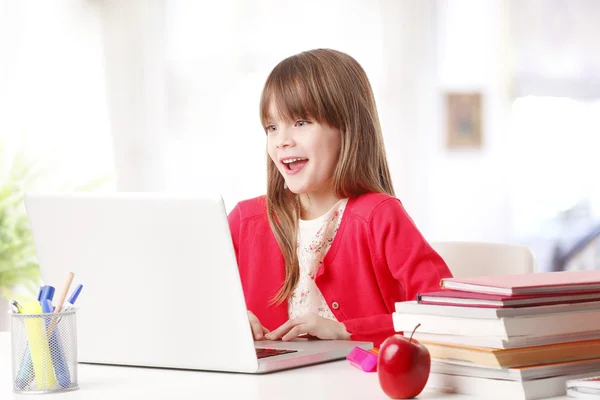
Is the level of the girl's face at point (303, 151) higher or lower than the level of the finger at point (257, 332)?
higher

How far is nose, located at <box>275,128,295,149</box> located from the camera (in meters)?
1.85

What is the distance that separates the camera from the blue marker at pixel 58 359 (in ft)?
3.80

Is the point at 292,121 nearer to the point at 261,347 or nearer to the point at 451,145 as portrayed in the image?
the point at 261,347

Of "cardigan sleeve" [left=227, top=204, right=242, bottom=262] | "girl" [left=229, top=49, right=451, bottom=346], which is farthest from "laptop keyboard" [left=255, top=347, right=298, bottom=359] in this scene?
"cardigan sleeve" [left=227, top=204, right=242, bottom=262]

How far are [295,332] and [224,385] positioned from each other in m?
0.38

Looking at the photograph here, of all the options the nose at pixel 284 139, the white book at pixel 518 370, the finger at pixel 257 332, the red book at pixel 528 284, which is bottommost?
the finger at pixel 257 332

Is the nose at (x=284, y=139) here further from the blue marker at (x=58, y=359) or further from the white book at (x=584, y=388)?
the white book at (x=584, y=388)

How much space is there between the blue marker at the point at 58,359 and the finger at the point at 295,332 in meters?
0.44

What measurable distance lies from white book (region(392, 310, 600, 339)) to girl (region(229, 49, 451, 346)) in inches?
23.5

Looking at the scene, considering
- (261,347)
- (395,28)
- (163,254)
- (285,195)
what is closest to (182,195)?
(163,254)

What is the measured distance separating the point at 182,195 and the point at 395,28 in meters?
3.20

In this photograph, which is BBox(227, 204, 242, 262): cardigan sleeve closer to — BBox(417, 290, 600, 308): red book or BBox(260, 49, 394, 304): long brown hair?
BBox(260, 49, 394, 304): long brown hair

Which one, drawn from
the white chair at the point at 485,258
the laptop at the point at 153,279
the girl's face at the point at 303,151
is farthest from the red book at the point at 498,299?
the white chair at the point at 485,258

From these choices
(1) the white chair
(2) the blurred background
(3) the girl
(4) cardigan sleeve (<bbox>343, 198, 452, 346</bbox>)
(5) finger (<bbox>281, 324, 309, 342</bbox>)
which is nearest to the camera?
(5) finger (<bbox>281, 324, 309, 342</bbox>)
